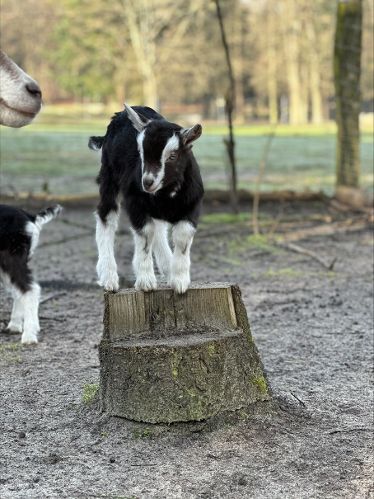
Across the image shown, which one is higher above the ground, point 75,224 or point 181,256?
point 181,256

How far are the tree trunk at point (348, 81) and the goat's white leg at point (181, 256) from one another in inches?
383

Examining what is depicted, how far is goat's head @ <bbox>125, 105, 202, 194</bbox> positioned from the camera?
4.67 m

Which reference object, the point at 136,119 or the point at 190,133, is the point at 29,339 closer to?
the point at 136,119

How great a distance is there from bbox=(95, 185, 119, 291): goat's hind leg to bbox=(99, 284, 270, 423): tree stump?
17cm

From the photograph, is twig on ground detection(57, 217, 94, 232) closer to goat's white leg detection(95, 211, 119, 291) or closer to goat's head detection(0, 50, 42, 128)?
goat's white leg detection(95, 211, 119, 291)

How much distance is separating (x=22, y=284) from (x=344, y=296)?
3.37 meters

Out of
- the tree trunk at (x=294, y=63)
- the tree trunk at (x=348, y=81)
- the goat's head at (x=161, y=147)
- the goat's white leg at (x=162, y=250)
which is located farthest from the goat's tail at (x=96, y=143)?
the tree trunk at (x=294, y=63)

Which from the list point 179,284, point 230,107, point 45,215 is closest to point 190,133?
point 179,284

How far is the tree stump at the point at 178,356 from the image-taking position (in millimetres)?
5191

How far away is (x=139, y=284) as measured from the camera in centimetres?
539

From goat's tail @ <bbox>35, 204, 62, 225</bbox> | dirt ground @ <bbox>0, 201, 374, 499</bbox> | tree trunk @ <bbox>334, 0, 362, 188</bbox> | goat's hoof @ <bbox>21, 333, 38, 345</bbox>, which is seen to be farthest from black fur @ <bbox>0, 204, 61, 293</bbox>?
tree trunk @ <bbox>334, 0, 362, 188</bbox>

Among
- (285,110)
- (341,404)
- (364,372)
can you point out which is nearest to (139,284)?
(341,404)

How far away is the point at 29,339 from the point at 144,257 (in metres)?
2.47

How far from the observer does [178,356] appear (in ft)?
17.0
